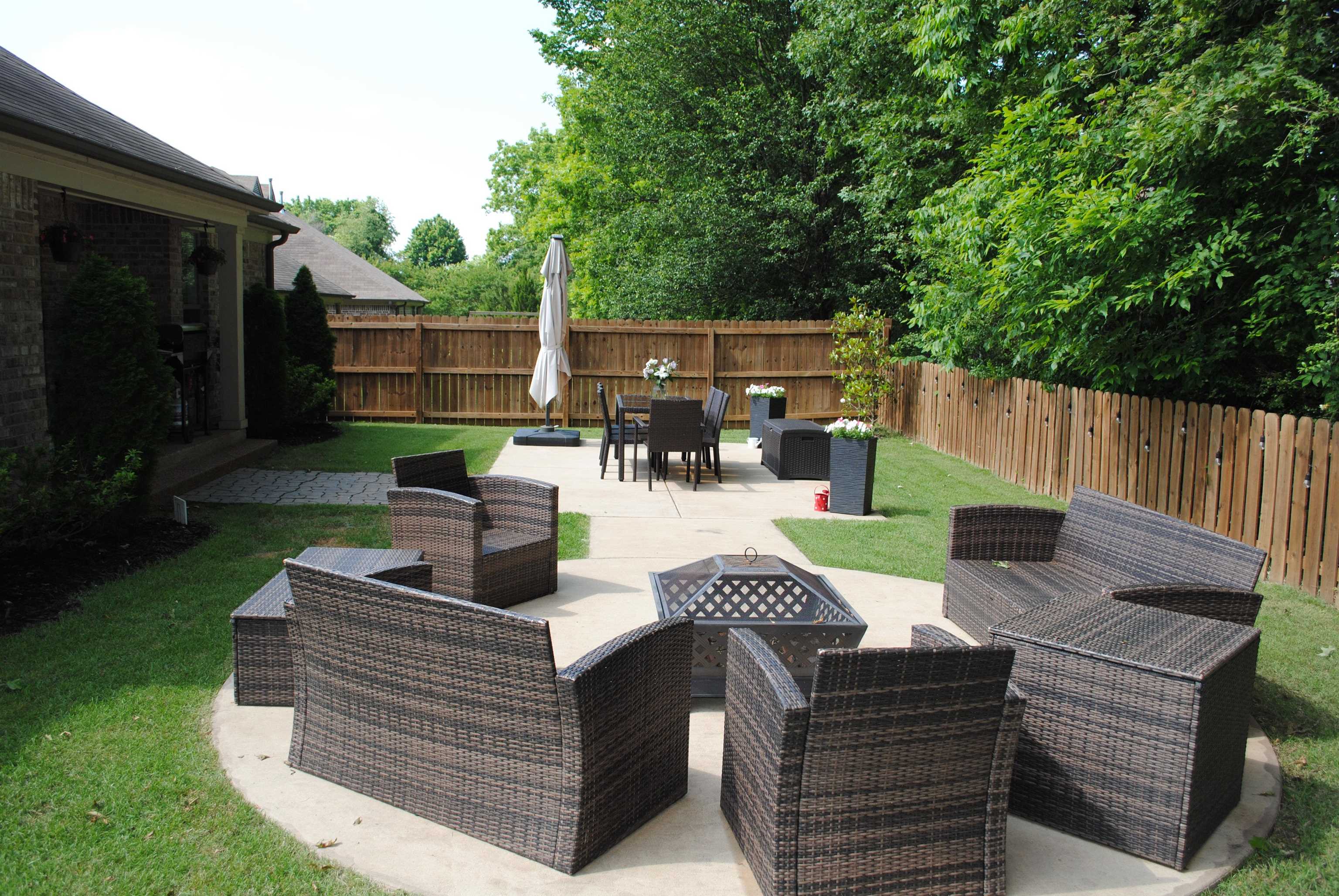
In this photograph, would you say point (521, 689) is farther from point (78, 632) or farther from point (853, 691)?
point (78, 632)

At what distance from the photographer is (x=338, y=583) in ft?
10.6

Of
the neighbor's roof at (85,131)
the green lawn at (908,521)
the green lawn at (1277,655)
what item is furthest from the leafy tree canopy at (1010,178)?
the neighbor's roof at (85,131)

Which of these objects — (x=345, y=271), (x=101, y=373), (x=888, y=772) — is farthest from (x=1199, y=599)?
(x=345, y=271)

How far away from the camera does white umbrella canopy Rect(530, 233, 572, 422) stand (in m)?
12.9

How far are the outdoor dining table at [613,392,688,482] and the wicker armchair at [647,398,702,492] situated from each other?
9 centimetres

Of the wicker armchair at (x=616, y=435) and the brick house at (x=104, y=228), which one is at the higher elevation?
the brick house at (x=104, y=228)

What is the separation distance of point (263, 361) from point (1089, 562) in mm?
10093

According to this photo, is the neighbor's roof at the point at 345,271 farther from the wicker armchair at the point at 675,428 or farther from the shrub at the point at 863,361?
the wicker armchair at the point at 675,428

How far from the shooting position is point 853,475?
8.86 m

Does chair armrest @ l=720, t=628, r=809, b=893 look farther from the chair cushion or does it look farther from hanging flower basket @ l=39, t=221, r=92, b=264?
hanging flower basket @ l=39, t=221, r=92, b=264

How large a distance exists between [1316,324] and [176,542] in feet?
28.0

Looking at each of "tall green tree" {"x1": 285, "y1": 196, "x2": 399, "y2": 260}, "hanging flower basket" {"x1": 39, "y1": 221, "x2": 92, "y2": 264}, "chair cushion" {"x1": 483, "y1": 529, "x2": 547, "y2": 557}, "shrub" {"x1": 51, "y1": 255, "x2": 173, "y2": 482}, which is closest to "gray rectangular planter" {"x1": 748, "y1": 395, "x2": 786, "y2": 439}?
"chair cushion" {"x1": 483, "y1": 529, "x2": 547, "y2": 557}

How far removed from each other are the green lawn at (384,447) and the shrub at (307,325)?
44.2 inches

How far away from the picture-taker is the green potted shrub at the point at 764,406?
13602mm
